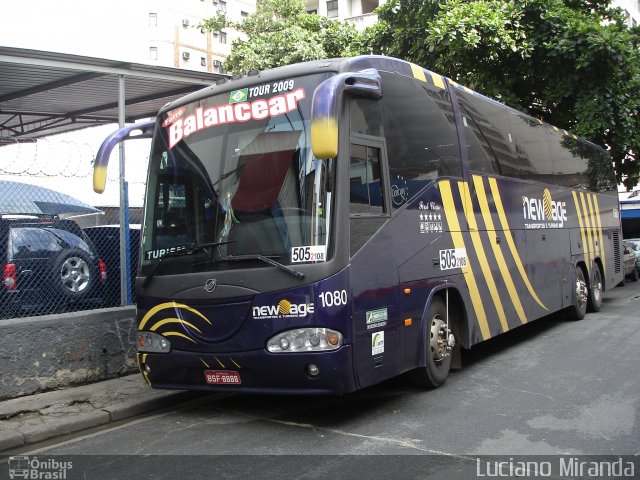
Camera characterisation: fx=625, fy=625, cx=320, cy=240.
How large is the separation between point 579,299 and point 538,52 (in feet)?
19.7

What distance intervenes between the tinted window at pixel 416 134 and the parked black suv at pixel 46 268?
4189mm

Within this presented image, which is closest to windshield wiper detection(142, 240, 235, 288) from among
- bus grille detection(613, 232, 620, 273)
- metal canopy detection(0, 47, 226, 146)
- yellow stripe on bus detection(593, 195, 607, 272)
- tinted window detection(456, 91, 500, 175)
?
metal canopy detection(0, 47, 226, 146)

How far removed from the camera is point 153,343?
602 cm

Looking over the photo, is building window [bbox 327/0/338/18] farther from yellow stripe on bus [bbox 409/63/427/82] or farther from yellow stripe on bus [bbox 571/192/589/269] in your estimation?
yellow stripe on bus [bbox 409/63/427/82]

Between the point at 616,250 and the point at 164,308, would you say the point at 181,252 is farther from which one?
the point at 616,250

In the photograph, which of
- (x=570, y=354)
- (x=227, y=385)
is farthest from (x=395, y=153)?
(x=570, y=354)

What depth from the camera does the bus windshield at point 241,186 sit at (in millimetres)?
5352

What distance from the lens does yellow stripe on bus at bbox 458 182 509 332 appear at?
25.3 feet

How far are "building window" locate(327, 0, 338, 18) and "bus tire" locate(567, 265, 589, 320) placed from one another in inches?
1190

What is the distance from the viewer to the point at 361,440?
17.0 feet

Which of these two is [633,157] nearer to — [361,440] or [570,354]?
[570,354]

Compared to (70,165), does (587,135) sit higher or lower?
higher

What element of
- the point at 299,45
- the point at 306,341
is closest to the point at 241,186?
the point at 306,341

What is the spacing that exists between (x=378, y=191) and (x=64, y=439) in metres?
3.69
